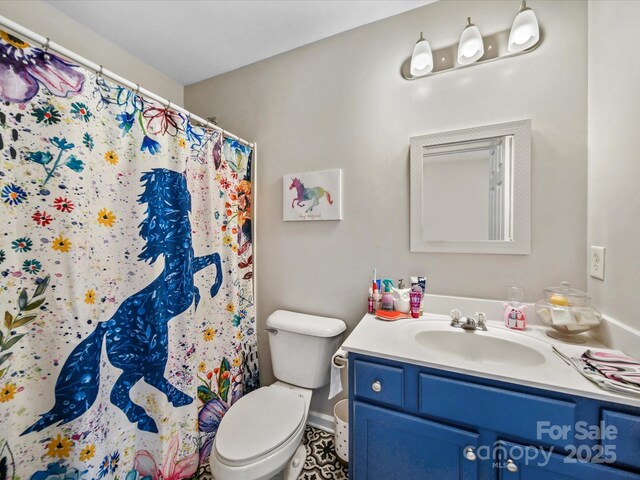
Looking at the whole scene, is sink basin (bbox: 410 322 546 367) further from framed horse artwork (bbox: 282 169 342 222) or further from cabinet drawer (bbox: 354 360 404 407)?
framed horse artwork (bbox: 282 169 342 222)

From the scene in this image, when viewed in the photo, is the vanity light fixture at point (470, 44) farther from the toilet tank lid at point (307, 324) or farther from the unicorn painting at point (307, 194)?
the toilet tank lid at point (307, 324)

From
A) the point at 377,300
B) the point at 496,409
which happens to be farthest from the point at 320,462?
the point at 496,409

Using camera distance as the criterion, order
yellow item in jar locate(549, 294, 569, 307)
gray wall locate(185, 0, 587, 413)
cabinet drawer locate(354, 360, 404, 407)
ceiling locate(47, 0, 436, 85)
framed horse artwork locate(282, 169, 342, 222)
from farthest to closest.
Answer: framed horse artwork locate(282, 169, 342, 222) < ceiling locate(47, 0, 436, 85) < gray wall locate(185, 0, 587, 413) < yellow item in jar locate(549, 294, 569, 307) < cabinet drawer locate(354, 360, 404, 407)

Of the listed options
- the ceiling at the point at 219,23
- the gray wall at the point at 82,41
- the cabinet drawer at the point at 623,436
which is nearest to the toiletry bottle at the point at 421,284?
the cabinet drawer at the point at 623,436

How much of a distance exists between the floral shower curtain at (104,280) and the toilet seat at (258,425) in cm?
28

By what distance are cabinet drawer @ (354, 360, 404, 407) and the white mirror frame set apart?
2.15 feet

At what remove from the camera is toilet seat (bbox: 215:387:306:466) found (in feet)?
3.32

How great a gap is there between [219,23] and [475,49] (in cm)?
138

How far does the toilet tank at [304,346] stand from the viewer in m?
1.43

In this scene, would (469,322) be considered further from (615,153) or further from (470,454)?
(615,153)

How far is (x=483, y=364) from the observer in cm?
86

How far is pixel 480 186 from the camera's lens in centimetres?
125

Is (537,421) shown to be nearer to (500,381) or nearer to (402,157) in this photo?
(500,381)

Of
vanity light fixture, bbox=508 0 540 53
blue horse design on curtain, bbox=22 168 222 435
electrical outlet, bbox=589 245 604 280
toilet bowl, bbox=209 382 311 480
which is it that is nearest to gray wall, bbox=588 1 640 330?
electrical outlet, bbox=589 245 604 280
